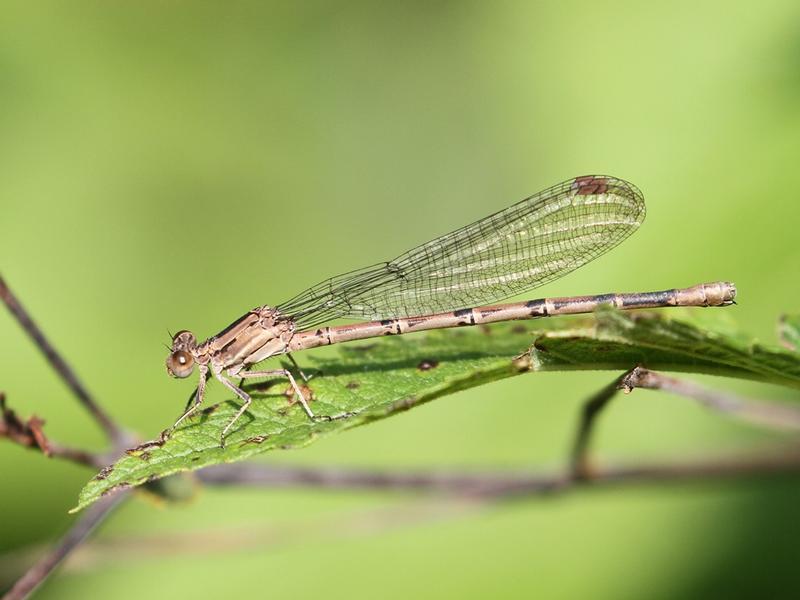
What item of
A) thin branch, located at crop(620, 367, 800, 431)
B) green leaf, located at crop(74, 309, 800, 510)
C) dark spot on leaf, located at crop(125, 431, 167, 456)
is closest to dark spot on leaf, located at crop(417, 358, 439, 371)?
green leaf, located at crop(74, 309, 800, 510)

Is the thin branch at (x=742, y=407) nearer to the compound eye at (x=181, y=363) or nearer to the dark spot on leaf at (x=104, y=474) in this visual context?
the dark spot on leaf at (x=104, y=474)

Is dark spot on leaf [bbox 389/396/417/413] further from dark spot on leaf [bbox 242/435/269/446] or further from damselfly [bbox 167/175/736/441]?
damselfly [bbox 167/175/736/441]

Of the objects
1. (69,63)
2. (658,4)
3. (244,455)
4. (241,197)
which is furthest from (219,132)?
(244,455)

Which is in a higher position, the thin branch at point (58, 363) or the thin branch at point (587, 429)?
the thin branch at point (58, 363)

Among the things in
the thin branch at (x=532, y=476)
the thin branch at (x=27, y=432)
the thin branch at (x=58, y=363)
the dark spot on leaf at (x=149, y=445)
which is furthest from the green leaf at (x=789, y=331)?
the thin branch at (x=27, y=432)

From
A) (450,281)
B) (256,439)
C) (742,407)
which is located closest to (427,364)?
(256,439)

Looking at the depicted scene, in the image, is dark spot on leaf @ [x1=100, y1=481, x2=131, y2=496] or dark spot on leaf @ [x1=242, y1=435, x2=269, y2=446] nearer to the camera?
dark spot on leaf @ [x1=100, y1=481, x2=131, y2=496]
